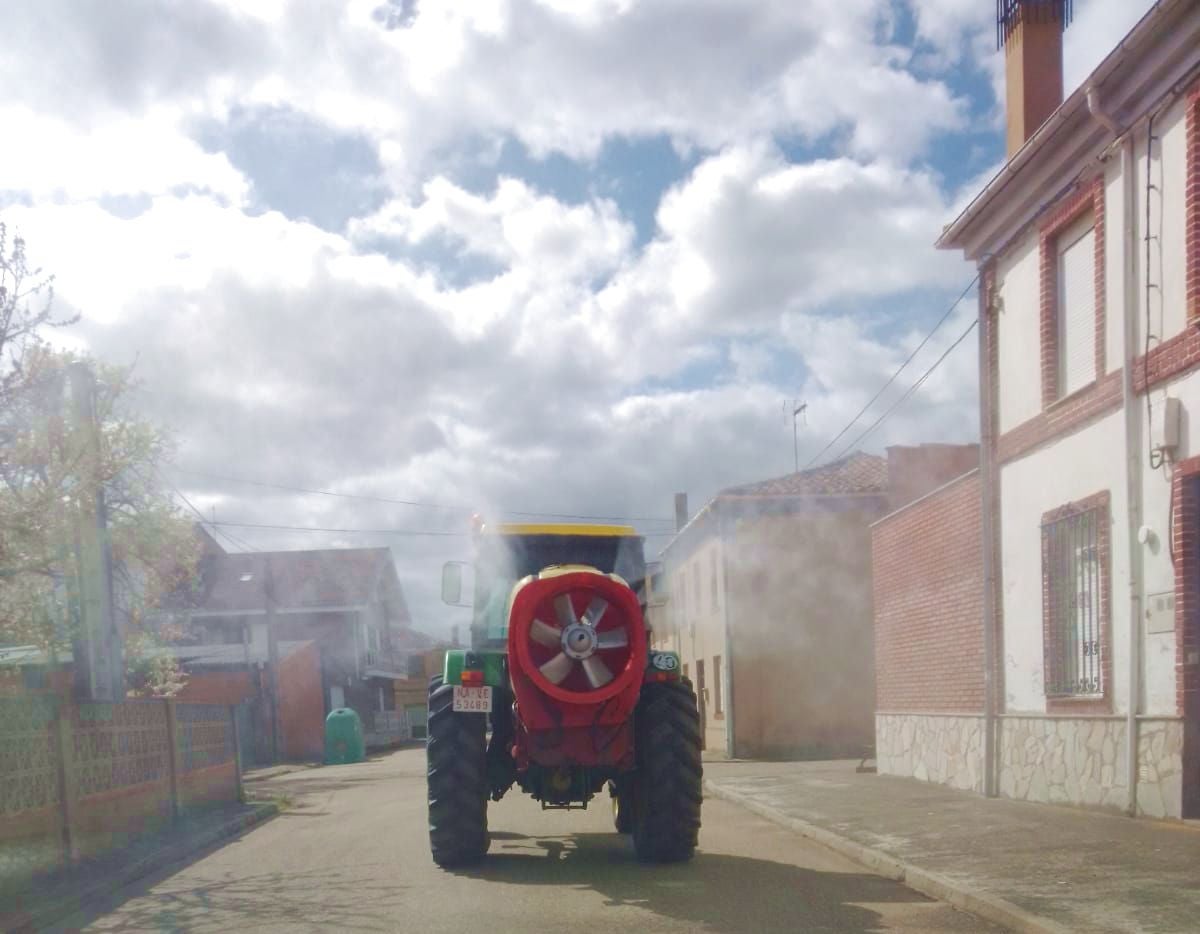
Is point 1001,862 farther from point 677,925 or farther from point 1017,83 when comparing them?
point 1017,83

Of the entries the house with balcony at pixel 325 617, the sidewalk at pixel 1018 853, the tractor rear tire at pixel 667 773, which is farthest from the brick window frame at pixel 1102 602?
the house with balcony at pixel 325 617

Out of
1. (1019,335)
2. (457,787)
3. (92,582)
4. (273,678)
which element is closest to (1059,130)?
(1019,335)

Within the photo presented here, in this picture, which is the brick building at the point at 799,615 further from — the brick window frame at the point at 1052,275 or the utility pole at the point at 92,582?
the utility pole at the point at 92,582

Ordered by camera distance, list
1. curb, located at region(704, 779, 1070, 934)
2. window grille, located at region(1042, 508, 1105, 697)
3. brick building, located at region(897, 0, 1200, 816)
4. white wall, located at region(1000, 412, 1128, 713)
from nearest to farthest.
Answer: curb, located at region(704, 779, 1070, 934) → brick building, located at region(897, 0, 1200, 816) → white wall, located at region(1000, 412, 1128, 713) → window grille, located at region(1042, 508, 1105, 697)

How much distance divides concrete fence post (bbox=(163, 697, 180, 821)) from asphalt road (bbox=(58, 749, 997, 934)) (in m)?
2.60

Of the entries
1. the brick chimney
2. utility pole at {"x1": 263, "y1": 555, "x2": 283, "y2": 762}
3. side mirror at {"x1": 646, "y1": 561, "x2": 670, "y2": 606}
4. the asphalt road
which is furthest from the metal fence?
utility pole at {"x1": 263, "y1": 555, "x2": 283, "y2": 762}

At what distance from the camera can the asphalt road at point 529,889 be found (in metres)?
8.05

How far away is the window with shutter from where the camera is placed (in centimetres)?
1348

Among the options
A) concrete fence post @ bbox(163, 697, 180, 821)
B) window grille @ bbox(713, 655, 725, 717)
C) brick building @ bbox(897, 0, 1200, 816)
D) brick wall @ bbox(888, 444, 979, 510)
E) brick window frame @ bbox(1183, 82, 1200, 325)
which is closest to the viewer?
brick window frame @ bbox(1183, 82, 1200, 325)

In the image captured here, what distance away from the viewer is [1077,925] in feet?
23.1

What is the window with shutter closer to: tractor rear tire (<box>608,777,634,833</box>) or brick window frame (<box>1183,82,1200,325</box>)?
brick window frame (<box>1183,82,1200,325</box>)

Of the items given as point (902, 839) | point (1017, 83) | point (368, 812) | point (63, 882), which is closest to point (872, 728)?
point (368, 812)

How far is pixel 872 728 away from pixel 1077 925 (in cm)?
2368

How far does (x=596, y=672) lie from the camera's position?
1003 cm
